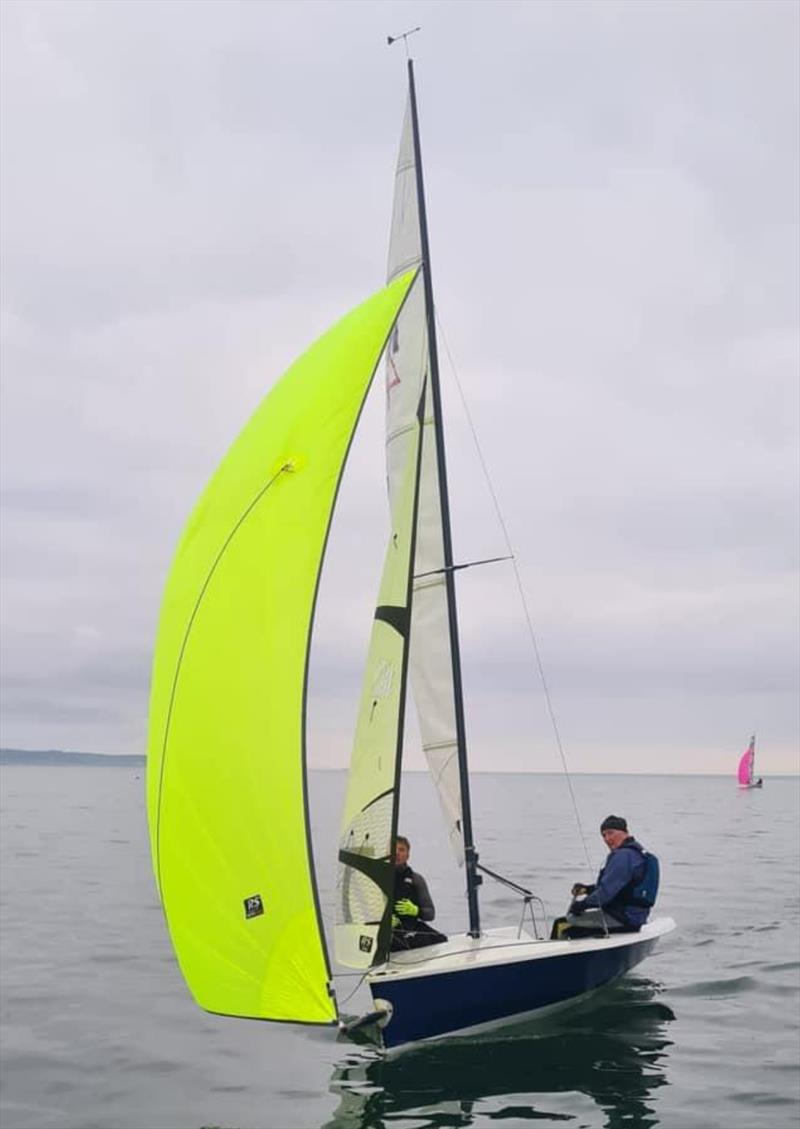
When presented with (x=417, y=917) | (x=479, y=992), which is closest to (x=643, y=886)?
(x=417, y=917)

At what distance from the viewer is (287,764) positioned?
8734 mm

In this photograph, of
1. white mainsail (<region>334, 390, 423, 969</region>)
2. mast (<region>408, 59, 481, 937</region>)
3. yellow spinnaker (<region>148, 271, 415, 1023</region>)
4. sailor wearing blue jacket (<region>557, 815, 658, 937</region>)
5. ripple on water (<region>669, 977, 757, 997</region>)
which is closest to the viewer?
yellow spinnaker (<region>148, 271, 415, 1023</region>)

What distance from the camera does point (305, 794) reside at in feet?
28.4

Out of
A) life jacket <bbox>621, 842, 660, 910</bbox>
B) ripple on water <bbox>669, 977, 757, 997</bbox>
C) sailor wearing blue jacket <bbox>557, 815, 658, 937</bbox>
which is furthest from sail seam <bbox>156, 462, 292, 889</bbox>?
ripple on water <bbox>669, 977, 757, 997</bbox>

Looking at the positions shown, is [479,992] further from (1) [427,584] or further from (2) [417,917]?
(1) [427,584]

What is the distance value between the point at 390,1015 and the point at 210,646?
3790mm

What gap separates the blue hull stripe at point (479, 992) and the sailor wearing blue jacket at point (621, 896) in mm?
706

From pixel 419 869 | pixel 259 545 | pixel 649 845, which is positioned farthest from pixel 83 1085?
pixel 649 845

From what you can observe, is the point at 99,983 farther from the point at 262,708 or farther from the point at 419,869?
the point at 419,869

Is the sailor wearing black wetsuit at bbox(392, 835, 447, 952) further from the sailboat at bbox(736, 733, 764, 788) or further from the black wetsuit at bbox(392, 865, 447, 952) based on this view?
the sailboat at bbox(736, 733, 764, 788)

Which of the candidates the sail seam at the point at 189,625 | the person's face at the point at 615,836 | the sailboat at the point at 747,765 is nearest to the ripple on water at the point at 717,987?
the person's face at the point at 615,836

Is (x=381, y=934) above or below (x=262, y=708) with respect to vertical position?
below

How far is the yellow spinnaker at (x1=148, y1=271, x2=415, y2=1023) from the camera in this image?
8.58 meters

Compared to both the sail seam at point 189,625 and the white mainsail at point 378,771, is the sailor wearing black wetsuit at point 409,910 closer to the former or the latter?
the white mainsail at point 378,771
